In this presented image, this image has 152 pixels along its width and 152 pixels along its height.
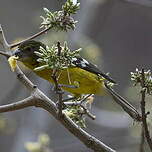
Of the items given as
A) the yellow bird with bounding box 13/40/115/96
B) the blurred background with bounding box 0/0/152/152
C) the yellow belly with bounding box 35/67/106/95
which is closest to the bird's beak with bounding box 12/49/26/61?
the yellow bird with bounding box 13/40/115/96

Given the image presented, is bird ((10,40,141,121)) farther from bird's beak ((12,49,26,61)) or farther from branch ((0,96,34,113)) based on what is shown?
branch ((0,96,34,113))

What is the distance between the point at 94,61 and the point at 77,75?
4.86 ft

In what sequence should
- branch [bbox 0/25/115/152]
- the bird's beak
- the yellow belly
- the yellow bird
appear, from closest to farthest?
1. branch [bbox 0/25/115/152]
2. the bird's beak
3. the yellow bird
4. the yellow belly

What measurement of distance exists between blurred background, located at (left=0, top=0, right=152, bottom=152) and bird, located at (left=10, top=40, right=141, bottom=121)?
625 millimetres

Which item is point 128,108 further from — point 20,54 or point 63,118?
point 20,54

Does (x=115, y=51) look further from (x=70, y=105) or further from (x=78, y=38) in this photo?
(x=70, y=105)

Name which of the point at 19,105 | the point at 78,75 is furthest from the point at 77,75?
the point at 19,105

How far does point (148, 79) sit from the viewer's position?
1.84 metres

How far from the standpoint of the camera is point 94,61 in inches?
170

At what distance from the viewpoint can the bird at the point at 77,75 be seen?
259 cm

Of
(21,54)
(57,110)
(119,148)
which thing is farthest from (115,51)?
(57,110)

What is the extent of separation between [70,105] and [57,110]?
0.30m

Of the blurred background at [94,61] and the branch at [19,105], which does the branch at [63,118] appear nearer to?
the branch at [19,105]

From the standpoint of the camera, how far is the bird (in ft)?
8.49
